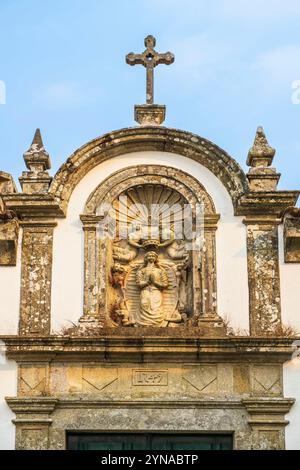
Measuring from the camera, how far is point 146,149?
15.7m

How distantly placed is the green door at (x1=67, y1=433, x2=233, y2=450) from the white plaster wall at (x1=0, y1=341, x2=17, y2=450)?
2.33ft

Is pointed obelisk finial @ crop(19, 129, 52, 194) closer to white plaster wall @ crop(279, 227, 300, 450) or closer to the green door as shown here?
white plaster wall @ crop(279, 227, 300, 450)

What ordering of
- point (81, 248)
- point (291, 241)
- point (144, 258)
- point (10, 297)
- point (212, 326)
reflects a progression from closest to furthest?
point (212, 326)
point (10, 297)
point (291, 241)
point (81, 248)
point (144, 258)

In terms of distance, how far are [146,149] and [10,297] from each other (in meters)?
2.73

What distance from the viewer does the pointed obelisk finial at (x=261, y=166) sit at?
1539 centimetres

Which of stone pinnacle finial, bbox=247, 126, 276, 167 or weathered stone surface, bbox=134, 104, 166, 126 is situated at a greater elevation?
weathered stone surface, bbox=134, 104, 166, 126

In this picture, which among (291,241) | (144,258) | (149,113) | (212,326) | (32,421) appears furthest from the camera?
(149,113)

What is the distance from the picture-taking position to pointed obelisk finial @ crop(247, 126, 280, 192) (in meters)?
15.4

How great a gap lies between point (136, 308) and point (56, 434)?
6.48ft

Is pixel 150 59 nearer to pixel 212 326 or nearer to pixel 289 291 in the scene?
pixel 289 291

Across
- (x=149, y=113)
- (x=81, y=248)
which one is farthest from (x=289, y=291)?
(x=149, y=113)

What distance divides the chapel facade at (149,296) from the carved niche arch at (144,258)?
2 cm

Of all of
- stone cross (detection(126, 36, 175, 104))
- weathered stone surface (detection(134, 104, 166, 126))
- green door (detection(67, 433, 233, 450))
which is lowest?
green door (detection(67, 433, 233, 450))

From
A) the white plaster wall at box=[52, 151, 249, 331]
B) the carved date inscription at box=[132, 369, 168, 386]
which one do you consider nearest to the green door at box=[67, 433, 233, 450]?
the carved date inscription at box=[132, 369, 168, 386]
